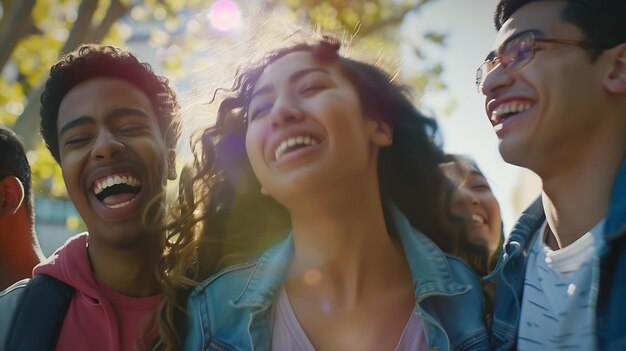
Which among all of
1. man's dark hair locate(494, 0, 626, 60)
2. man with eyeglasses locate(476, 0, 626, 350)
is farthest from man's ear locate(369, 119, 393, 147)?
man's dark hair locate(494, 0, 626, 60)

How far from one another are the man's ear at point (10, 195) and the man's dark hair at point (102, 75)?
1.25 ft

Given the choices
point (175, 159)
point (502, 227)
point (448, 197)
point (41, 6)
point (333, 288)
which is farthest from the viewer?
point (41, 6)

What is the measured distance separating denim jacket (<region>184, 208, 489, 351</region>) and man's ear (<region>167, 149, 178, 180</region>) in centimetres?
68

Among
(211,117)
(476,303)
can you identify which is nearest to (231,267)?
(211,117)

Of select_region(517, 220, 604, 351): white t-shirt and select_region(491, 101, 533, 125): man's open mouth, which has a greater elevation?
select_region(491, 101, 533, 125): man's open mouth

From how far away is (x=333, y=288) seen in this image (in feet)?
8.32

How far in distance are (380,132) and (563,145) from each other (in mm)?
753

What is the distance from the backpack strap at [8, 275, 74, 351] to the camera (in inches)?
99.5

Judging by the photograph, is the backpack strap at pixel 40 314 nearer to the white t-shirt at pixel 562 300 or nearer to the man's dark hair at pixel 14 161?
the man's dark hair at pixel 14 161

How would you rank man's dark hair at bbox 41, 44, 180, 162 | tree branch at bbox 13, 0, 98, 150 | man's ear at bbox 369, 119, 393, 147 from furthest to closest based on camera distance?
1. tree branch at bbox 13, 0, 98, 150
2. man's dark hair at bbox 41, 44, 180, 162
3. man's ear at bbox 369, 119, 393, 147

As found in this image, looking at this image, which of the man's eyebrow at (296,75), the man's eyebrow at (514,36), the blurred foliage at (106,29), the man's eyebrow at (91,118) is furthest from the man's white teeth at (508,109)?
the blurred foliage at (106,29)

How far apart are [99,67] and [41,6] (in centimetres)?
478

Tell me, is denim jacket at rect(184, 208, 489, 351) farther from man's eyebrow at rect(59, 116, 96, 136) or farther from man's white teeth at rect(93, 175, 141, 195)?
man's eyebrow at rect(59, 116, 96, 136)

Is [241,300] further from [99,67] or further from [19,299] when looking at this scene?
[99,67]
